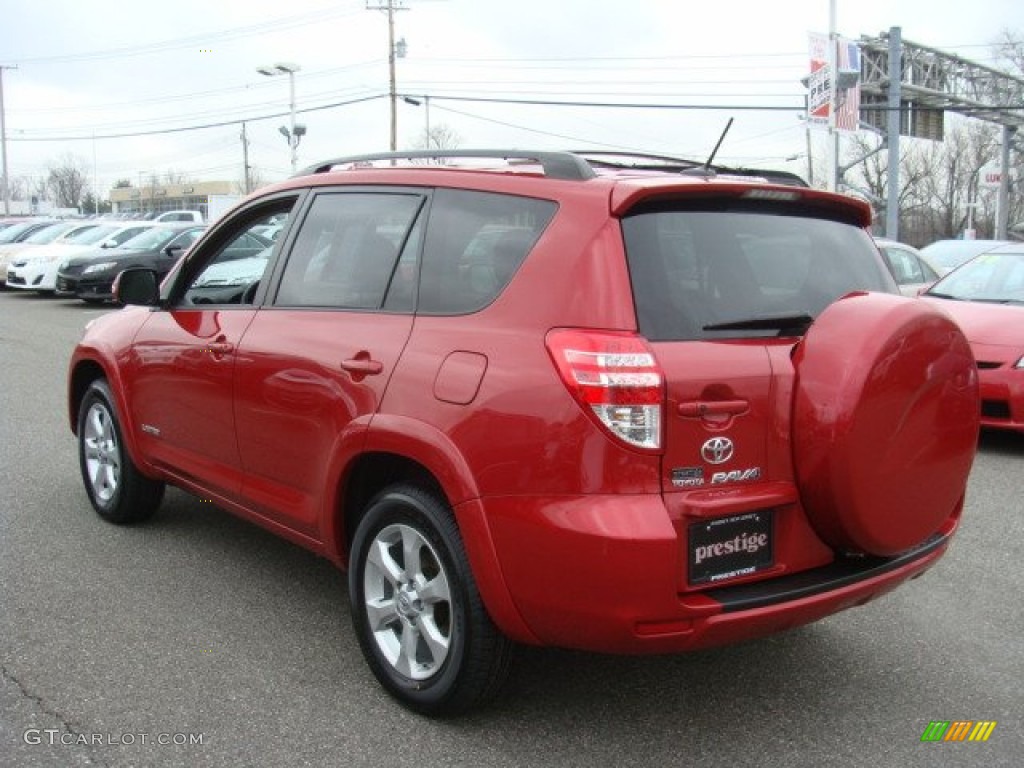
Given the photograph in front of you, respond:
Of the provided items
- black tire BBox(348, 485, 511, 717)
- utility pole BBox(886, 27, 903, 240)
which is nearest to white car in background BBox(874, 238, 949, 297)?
black tire BBox(348, 485, 511, 717)

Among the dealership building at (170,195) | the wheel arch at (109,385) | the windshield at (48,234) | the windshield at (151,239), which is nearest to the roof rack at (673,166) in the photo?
the wheel arch at (109,385)

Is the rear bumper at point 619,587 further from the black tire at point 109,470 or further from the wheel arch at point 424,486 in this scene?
A: the black tire at point 109,470

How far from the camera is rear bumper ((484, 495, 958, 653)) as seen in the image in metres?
2.65

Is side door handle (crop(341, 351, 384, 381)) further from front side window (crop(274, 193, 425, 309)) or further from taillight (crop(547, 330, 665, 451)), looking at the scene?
taillight (crop(547, 330, 665, 451))

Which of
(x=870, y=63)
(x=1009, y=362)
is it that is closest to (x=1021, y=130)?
(x=870, y=63)

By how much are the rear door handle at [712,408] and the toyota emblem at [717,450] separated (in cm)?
8

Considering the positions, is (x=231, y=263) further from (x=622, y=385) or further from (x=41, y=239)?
(x=41, y=239)

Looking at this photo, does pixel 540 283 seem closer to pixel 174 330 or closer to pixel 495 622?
pixel 495 622

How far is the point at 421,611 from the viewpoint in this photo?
3209mm

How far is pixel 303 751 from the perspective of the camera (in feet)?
9.87

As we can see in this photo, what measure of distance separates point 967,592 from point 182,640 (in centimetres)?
341

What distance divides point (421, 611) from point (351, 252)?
138 centimetres

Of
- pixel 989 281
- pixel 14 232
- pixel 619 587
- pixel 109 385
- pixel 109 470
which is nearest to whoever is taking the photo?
pixel 619 587

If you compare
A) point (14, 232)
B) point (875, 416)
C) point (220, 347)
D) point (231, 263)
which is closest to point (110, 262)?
point (14, 232)
